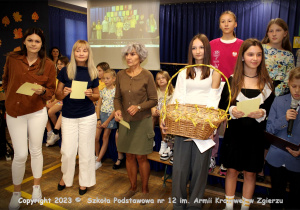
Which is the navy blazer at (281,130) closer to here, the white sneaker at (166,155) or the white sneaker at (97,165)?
the white sneaker at (166,155)

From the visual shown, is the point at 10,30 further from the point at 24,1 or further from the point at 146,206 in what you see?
the point at 146,206

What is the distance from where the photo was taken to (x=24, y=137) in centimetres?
233

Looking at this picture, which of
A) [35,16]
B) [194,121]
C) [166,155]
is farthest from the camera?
[35,16]

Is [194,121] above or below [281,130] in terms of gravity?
above

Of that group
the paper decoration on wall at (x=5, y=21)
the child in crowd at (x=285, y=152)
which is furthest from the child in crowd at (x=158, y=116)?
the paper decoration on wall at (x=5, y=21)

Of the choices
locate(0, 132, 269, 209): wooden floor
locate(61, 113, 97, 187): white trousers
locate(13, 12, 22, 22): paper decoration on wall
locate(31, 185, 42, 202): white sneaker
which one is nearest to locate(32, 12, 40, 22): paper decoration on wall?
locate(13, 12, 22, 22): paper decoration on wall

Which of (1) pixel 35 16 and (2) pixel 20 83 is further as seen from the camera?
(1) pixel 35 16

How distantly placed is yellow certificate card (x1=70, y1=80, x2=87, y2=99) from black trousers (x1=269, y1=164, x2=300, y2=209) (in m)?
1.87

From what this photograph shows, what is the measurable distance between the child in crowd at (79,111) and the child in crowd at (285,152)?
1755mm

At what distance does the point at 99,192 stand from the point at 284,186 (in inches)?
74.8

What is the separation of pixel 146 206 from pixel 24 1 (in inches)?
258

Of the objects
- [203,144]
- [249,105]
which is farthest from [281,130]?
[203,144]

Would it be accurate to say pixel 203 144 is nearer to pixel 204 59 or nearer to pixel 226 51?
pixel 204 59

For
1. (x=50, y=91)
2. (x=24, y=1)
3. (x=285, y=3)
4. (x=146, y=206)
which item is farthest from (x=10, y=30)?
(x=285, y=3)
